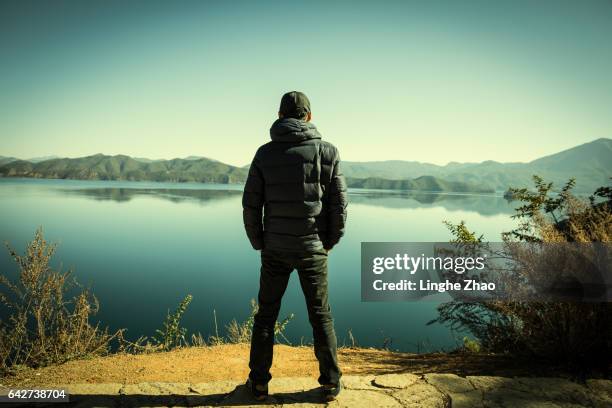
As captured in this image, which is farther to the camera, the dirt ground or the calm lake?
the calm lake

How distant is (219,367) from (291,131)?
2.87m

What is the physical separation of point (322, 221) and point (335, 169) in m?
0.43

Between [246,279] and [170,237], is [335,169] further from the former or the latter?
[170,237]

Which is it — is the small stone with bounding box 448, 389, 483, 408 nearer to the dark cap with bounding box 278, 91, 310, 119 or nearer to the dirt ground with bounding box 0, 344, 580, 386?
the dirt ground with bounding box 0, 344, 580, 386

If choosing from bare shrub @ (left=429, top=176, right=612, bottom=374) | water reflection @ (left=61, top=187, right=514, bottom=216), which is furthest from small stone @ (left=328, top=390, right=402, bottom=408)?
water reflection @ (left=61, top=187, right=514, bottom=216)

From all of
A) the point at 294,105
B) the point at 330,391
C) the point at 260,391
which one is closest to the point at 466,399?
the point at 330,391

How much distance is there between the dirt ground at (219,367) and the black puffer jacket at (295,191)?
1.76 metres

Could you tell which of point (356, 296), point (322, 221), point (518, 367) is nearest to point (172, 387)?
point (322, 221)

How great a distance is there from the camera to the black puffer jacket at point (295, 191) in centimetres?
257

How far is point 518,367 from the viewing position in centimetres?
326

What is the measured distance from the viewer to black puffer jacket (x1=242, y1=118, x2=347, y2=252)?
2574mm

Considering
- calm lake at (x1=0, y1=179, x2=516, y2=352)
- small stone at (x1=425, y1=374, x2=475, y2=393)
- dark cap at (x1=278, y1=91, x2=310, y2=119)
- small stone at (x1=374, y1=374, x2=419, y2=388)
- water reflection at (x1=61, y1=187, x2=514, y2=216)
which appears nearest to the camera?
dark cap at (x1=278, y1=91, x2=310, y2=119)

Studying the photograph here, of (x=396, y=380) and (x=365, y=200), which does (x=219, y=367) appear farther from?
(x=365, y=200)

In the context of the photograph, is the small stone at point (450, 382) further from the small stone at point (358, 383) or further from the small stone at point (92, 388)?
the small stone at point (92, 388)
